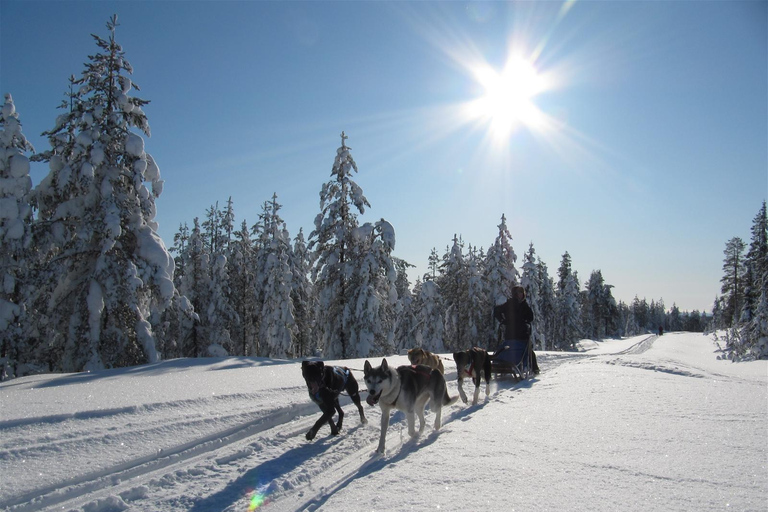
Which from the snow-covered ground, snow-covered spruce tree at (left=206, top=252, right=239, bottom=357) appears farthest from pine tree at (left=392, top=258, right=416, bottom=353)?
the snow-covered ground

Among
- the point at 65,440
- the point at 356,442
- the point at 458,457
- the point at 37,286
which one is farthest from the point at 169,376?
the point at 37,286

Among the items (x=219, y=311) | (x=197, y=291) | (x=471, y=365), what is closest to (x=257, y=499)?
(x=471, y=365)

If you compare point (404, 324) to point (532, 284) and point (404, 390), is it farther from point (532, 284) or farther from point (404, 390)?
point (404, 390)

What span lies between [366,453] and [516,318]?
7.06m

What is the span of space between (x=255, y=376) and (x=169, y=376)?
1.86 metres

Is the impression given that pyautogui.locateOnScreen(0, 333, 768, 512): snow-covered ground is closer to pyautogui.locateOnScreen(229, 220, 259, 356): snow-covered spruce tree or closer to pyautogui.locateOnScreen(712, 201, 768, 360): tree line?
pyautogui.locateOnScreen(712, 201, 768, 360): tree line

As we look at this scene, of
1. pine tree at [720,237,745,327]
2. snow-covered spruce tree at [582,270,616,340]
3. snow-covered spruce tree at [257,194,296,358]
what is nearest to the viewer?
snow-covered spruce tree at [257,194,296,358]

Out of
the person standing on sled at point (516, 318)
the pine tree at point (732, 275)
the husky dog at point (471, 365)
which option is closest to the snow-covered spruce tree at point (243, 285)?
the person standing on sled at point (516, 318)

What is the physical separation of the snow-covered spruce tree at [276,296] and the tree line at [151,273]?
0.32 feet

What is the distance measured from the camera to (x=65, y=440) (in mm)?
5102

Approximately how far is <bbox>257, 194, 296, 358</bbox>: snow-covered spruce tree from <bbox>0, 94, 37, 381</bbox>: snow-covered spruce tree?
1668cm

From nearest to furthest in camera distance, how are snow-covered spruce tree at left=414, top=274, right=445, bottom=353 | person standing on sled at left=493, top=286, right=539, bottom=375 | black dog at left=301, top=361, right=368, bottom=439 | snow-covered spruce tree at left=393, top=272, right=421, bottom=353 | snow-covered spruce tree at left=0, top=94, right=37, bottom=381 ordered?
1. black dog at left=301, top=361, right=368, bottom=439
2. person standing on sled at left=493, top=286, right=539, bottom=375
3. snow-covered spruce tree at left=0, top=94, right=37, bottom=381
4. snow-covered spruce tree at left=414, top=274, right=445, bottom=353
5. snow-covered spruce tree at left=393, top=272, right=421, bottom=353

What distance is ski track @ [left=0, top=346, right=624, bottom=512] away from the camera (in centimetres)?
403

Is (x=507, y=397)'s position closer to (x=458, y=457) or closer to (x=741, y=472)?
(x=458, y=457)
